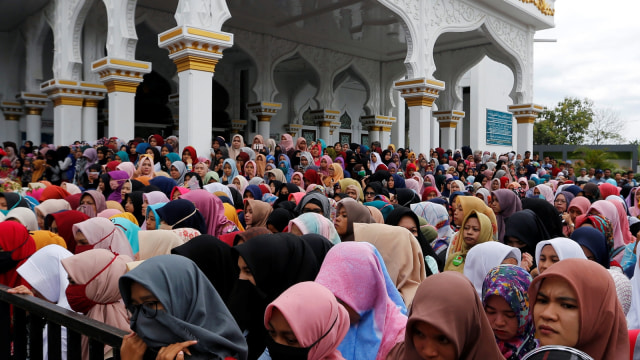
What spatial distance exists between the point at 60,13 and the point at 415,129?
707 cm

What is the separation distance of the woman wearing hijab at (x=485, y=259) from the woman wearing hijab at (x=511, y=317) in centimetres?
59

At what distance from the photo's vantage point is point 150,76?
12.7 meters

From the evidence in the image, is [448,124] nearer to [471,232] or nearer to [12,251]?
[471,232]

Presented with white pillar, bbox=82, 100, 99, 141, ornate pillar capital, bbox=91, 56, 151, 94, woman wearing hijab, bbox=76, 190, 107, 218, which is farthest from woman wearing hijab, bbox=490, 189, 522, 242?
white pillar, bbox=82, 100, 99, 141

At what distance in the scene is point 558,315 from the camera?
1.42m

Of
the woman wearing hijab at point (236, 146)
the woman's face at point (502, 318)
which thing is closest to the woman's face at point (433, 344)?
the woman's face at point (502, 318)

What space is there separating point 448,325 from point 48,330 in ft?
4.04

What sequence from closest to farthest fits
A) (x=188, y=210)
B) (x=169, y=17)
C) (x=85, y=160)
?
(x=188, y=210) → (x=85, y=160) → (x=169, y=17)

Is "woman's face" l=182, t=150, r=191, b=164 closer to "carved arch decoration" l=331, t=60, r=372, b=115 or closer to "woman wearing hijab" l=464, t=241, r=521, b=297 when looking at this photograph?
"woman wearing hijab" l=464, t=241, r=521, b=297

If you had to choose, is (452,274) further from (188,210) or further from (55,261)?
(188,210)

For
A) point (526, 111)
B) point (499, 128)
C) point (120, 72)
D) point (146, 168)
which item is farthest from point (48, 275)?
point (499, 128)

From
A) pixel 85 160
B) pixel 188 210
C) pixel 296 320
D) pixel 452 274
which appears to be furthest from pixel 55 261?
pixel 85 160

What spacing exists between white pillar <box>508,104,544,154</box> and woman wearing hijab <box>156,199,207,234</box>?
11.0 metres

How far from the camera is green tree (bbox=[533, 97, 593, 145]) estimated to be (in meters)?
27.6
